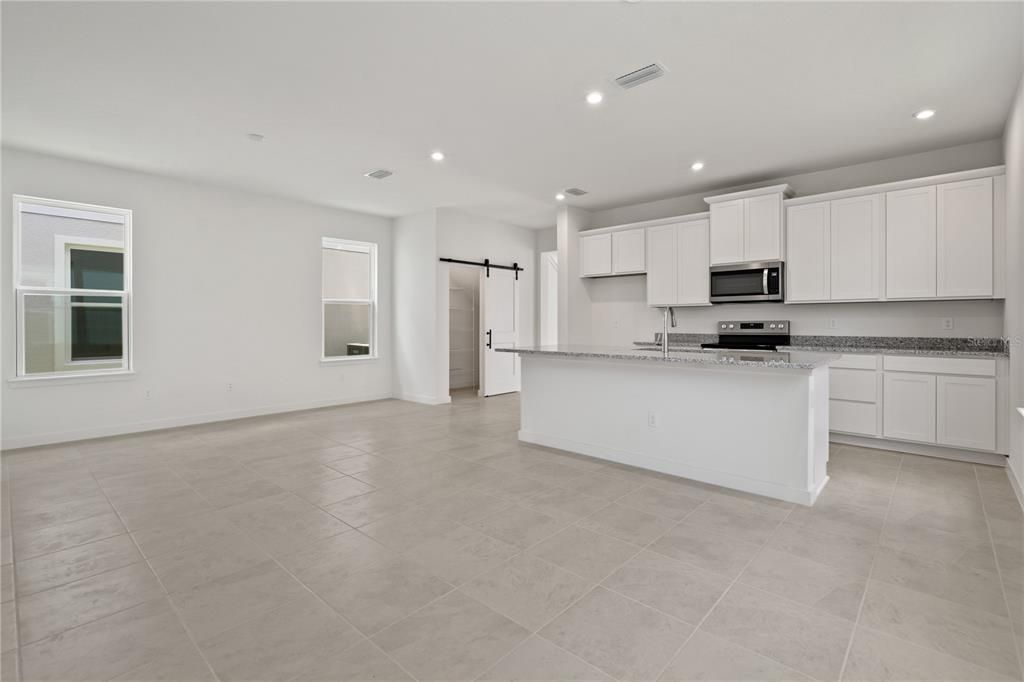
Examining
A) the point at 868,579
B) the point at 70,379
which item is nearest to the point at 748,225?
the point at 868,579

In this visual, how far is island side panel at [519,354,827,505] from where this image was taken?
318 cm

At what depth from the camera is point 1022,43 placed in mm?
2865

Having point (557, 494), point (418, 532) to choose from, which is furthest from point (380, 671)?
point (557, 494)

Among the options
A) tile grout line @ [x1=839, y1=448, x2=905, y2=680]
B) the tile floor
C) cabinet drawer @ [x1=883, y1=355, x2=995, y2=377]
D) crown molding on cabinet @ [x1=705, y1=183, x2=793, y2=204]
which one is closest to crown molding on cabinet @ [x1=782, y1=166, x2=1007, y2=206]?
crown molding on cabinet @ [x1=705, y1=183, x2=793, y2=204]

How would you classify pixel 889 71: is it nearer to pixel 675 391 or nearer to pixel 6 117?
pixel 675 391

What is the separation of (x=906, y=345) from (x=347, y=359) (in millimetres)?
6750

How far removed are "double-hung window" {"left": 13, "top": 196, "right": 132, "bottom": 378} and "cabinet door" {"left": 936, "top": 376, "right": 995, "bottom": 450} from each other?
7.89 m

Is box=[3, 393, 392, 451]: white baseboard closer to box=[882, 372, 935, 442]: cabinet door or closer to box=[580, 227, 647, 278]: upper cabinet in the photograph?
box=[580, 227, 647, 278]: upper cabinet

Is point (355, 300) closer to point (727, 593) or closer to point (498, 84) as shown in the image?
point (498, 84)

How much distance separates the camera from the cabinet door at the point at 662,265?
19.6 ft

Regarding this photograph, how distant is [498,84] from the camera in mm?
3312

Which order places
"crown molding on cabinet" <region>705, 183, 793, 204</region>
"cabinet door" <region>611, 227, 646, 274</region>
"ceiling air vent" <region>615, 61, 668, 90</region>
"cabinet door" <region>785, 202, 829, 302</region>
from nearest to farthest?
1. "ceiling air vent" <region>615, 61, 668, 90</region>
2. "cabinet door" <region>785, 202, 829, 302</region>
3. "crown molding on cabinet" <region>705, 183, 793, 204</region>
4. "cabinet door" <region>611, 227, 646, 274</region>

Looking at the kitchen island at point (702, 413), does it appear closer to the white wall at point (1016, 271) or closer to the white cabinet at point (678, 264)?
the white wall at point (1016, 271)

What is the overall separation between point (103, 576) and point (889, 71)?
5.29 meters
